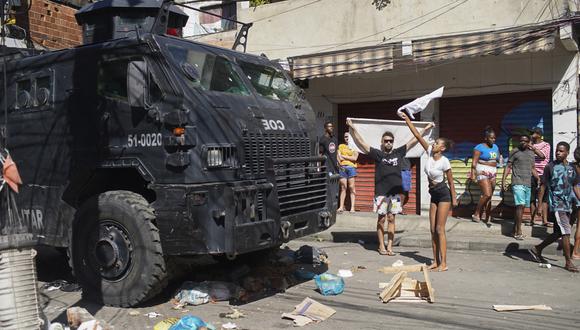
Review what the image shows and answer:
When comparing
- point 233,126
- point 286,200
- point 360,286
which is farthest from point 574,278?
point 233,126

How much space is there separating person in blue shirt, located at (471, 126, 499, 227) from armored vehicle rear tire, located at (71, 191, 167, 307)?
21.6ft

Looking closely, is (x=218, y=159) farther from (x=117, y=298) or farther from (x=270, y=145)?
(x=117, y=298)

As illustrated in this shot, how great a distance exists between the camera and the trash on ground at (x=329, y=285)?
647 centimetres

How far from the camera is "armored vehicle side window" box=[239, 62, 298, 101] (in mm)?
6848

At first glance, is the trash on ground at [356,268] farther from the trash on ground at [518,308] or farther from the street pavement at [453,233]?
the trash on ground at [518,308]

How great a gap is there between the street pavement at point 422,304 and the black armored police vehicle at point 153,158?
449mm

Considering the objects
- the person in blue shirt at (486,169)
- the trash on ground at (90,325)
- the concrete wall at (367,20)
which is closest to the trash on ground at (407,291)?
the trash on ground at (90,325)

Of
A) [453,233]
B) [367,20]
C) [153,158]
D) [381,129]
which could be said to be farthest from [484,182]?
[153,158]

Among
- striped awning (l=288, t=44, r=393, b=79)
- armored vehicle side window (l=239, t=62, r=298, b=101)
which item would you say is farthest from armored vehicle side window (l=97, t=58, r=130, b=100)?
striped awning (l=288, t=44, r=393, b=79)

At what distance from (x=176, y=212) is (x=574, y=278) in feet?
16.4

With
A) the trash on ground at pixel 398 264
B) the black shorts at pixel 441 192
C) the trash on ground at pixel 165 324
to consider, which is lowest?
the trash on ground at pixel 398 264

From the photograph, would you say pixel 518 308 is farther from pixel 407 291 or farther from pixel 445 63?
pixel 445 63

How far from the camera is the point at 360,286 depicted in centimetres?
695

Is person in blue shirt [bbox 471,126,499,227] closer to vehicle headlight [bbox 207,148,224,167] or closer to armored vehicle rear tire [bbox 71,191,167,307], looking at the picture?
vehicle headlight [bbox 207,148,224,167]
